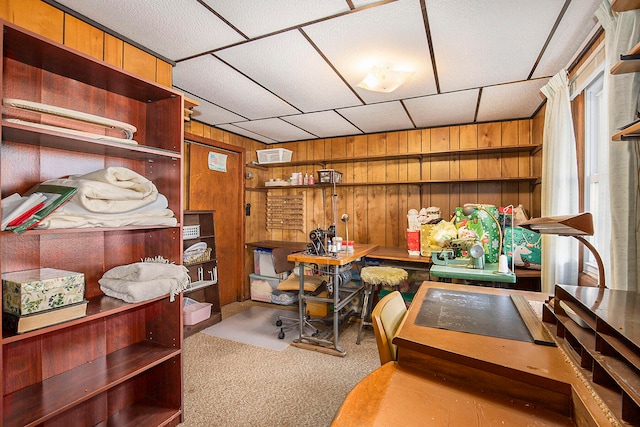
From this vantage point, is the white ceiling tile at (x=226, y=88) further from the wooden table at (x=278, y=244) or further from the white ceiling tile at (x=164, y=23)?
the wooden table at (x=278, y=244)

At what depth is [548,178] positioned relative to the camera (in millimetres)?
2414

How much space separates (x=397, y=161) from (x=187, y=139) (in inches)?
102

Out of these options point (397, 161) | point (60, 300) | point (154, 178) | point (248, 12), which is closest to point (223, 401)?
point (60, 300)

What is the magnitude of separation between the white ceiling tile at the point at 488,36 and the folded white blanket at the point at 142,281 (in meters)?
1.97

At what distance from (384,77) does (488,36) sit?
0.64 meters

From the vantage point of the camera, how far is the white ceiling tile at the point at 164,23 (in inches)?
62.7

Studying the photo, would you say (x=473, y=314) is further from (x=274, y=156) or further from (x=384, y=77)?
(x=274, y=156)

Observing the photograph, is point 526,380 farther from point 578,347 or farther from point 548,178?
point 548,178

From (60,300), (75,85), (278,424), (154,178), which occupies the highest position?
(75,85)

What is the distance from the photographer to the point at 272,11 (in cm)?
163

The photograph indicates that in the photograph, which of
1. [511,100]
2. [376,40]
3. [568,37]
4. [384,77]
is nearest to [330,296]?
[384,77]

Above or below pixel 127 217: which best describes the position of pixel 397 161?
above

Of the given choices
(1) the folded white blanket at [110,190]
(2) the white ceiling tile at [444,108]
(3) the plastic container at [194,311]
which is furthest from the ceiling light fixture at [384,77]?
(3) the plastic container at [194,311]

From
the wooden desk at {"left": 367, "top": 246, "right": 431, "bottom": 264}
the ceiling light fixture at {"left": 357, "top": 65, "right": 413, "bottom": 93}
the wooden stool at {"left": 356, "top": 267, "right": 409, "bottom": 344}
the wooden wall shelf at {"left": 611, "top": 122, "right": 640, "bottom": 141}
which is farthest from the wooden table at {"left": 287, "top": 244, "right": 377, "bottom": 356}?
the wooden wall shelf at {"left": 611, "top": 122, "right": 640, "bottom": 141}
